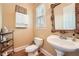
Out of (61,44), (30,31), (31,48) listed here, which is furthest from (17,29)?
(61,44)

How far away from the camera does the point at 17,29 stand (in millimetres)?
1752

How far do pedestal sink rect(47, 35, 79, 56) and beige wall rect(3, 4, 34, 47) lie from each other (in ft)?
0.89

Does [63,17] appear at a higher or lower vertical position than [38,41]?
higher

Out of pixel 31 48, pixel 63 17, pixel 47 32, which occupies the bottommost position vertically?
pixel 31 48

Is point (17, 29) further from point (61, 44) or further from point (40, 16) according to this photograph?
point (61, 44)

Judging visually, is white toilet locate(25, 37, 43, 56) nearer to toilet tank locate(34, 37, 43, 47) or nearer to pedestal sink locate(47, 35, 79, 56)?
toilet tank locate(34, 37, 43, 47)

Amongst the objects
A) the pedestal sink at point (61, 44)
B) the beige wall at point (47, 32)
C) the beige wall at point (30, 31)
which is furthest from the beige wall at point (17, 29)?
the pedestal sink at point (61, 44)

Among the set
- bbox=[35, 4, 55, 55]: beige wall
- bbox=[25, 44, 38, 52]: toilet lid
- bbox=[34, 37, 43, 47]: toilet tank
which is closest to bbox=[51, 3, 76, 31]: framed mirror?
bbox=[35, 4, 55, 55]: beige wall

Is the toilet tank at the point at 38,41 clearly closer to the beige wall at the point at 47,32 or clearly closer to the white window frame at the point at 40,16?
the beige wall at the point at 47,32

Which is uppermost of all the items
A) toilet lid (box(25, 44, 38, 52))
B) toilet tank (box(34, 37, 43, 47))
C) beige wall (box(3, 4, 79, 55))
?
beige wall (box(3, 4, 79, 55))

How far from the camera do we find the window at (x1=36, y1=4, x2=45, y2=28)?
1755mm

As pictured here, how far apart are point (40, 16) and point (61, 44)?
46 centimetres

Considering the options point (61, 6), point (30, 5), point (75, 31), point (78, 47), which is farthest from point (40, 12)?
point (78, 47)

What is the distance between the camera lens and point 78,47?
1.63 m
